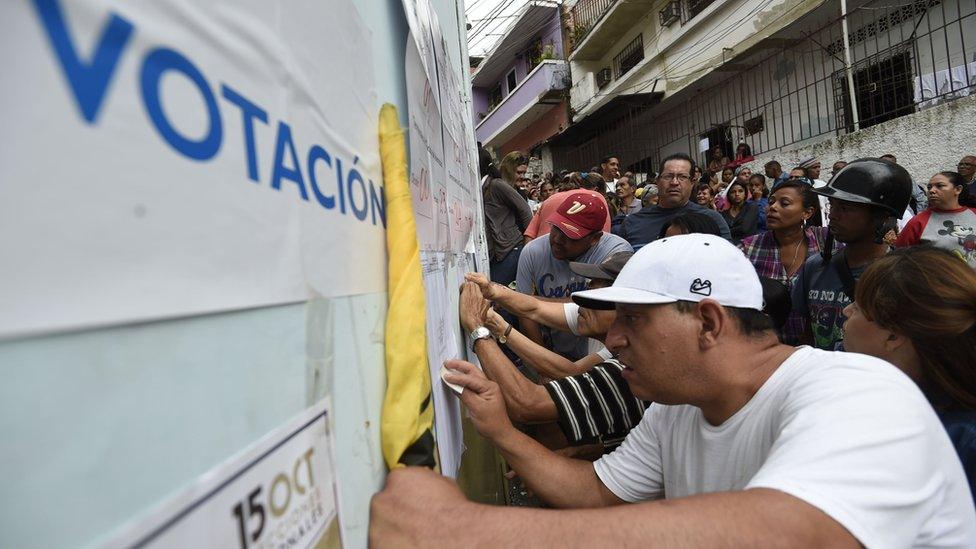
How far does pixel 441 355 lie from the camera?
4.21 ft

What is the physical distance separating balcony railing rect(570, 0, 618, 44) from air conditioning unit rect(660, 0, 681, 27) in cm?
345

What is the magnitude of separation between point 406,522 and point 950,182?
4.74m

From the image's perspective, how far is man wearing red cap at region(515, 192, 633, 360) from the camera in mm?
2809

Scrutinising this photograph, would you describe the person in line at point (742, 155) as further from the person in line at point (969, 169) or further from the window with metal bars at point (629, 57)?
the window with metal bars at point (629, 57)

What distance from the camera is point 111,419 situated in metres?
0.33

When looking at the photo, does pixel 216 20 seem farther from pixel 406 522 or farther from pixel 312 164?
pixel 406 522

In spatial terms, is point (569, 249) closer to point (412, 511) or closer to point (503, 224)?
point (503, 224)

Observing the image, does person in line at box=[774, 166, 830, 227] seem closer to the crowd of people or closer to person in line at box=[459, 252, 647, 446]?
the crowd of people

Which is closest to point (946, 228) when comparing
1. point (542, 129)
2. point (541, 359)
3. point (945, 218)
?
point (945, 218)

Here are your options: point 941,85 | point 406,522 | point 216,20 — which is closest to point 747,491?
point 406,522

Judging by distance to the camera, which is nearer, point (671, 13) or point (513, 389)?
point (513, 389)

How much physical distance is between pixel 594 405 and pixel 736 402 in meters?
0.66

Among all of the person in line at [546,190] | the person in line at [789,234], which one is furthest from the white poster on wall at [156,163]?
the person in line at [546,190]

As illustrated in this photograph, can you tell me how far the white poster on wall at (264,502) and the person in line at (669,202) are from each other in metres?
3.40
